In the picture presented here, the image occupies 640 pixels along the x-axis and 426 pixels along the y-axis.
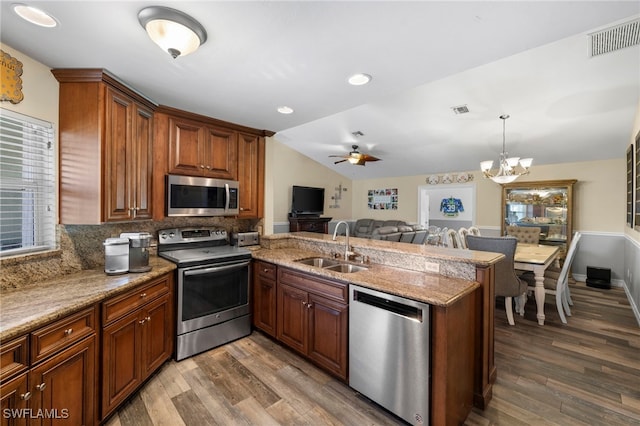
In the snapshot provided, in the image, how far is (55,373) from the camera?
1413mm

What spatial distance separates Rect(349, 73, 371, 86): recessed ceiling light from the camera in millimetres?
2020

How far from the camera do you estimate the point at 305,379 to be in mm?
2262

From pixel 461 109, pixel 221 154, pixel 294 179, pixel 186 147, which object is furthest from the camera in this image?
pixel 294 179

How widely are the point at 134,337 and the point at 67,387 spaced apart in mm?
499

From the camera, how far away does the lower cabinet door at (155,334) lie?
2086 millimetres

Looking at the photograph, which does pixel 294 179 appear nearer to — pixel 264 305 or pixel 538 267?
pixel 264 305

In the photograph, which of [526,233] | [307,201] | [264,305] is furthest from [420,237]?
[264,305]

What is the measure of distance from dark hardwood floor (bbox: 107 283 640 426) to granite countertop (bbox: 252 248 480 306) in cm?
88

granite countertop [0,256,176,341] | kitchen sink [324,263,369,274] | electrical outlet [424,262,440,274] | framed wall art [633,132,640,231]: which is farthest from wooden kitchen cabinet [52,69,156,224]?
framed wall art [633,132,640,231]

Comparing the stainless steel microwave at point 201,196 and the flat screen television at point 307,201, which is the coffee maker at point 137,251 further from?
the flat screen television at point 307,201

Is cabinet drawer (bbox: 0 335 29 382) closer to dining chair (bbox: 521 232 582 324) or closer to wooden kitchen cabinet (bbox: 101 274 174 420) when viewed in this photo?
wooden kitchen cabinet (bbox: 101 274 174 420)

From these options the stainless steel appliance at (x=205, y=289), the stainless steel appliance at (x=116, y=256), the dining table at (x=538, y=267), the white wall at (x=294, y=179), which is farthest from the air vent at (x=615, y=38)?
the white wall at (x=294, y=179)

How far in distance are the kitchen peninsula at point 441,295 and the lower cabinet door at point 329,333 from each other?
2cm

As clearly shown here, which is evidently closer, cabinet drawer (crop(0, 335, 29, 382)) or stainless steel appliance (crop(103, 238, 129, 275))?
cabinet drawer (crop(0, 335, 29, 382))
